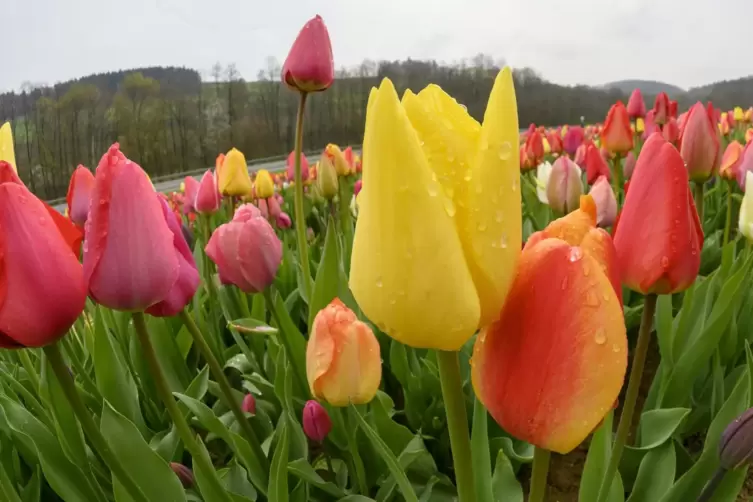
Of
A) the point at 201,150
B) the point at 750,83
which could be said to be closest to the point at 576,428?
the point at 201,150

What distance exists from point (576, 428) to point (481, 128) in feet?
0.50

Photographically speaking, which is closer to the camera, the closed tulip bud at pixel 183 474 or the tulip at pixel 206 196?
the closed tulip bud at pixel 183 474

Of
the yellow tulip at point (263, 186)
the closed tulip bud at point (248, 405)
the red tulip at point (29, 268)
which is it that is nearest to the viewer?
the red tulip at point (29, 268)

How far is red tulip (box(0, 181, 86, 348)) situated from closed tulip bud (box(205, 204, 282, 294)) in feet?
1.31

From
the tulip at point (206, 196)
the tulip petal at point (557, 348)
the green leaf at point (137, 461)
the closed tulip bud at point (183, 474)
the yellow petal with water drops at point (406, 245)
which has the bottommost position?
the closed tulip bud at point (183, 474)

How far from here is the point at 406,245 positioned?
10.5 inches

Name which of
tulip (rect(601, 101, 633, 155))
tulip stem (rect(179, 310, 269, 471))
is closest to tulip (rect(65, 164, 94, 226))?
tulip stem (rect(179, 310, 269, 471))

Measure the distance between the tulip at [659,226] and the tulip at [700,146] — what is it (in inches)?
24.1

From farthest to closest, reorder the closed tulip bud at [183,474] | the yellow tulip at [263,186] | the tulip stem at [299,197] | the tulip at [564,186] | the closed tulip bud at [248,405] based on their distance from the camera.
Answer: the yellow tulip at [263,186], the tulip at [564,186], the tulip stem at [299,197], the closed tulip bud at [248,405], the closed tulip bud at [183,474]

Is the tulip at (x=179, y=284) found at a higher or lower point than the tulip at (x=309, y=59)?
lower

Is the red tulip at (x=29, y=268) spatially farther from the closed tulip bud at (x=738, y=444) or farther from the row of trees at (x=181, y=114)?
the row of trees at (x=181, y=114)

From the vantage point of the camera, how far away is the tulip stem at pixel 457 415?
0.31 m

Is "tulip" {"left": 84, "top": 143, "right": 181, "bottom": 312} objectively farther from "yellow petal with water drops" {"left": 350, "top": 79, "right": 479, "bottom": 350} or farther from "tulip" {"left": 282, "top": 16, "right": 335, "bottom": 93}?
"tulip" {"left": 282, "top": 16, "right": 335, "bottom": 93}

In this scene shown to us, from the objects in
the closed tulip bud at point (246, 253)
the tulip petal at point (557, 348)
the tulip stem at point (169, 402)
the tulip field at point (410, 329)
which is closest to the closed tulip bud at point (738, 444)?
the tulip field at point (410, 329)
